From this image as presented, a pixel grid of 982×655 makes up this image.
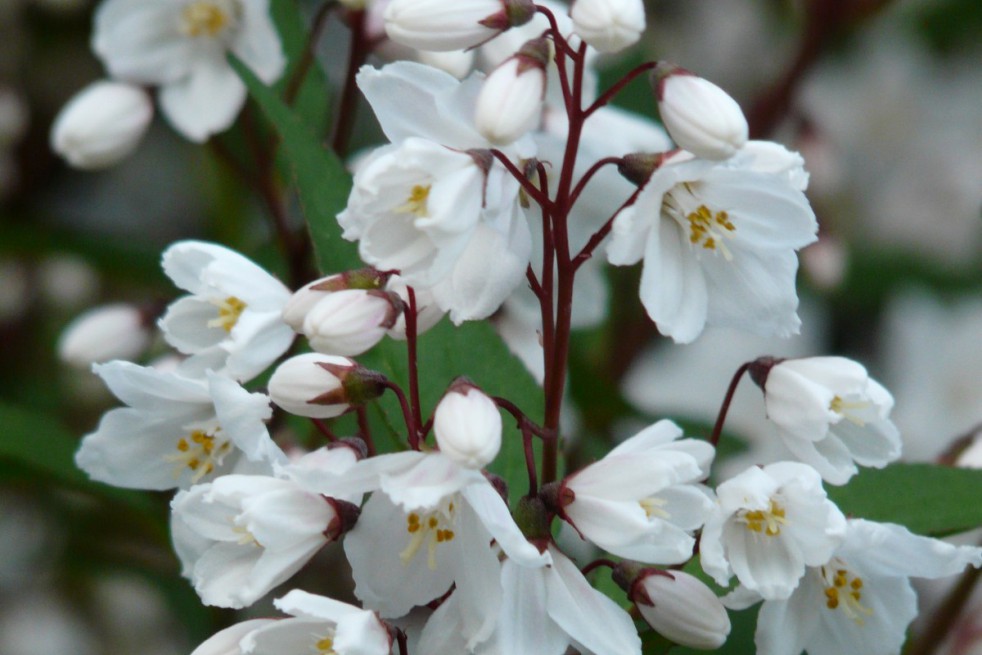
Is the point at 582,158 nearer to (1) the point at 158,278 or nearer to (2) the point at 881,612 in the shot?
(2) the point at 881,612

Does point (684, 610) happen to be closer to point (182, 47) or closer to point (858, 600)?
point (858, 600)

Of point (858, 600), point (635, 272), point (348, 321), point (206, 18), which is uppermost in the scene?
point (348, 321)

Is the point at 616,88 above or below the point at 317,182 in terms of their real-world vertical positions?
above

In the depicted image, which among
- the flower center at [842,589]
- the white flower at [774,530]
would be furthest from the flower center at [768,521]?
the flower center at [842,589]

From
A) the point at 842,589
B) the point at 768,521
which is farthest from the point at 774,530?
the point at 842,589

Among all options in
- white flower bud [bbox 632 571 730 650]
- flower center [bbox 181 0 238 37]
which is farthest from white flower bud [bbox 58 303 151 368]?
white flower bud [bbox 632 571 730 650]

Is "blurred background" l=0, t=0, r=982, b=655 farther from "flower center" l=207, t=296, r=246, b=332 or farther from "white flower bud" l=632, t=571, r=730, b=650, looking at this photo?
"white flower bud" l=632, t=571, r=730, b=650

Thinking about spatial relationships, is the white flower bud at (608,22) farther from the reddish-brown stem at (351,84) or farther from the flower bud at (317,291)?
the reddish-brown stem at (351,84)
